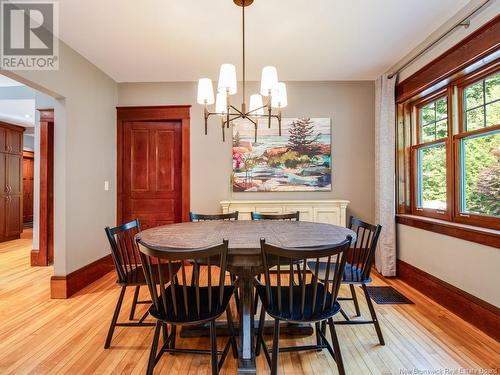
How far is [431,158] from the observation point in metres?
3.06

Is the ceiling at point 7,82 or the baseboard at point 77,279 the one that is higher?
the ceiling at point 7,82

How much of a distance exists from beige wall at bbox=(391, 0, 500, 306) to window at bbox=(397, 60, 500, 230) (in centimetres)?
24

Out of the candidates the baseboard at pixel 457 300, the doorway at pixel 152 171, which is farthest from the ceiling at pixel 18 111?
the baseboard at pixel 457 300

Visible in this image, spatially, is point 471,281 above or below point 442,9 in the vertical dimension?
below

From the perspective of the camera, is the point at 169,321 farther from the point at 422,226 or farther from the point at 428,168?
the point at 428,168

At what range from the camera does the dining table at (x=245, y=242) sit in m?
1.64

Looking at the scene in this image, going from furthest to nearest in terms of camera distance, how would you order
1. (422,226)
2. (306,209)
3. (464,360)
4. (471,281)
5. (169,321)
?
1. (306,209)
2. (422,226)
3. (471,281)
4. (464,360)
5. (169,321)

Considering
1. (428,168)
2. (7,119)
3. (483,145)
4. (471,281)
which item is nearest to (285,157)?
(428,168)

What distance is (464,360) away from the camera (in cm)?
181

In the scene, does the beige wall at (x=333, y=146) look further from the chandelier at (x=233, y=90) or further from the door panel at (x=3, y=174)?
the door panel at (x=3, y=174)

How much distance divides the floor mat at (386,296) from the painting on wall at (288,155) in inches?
56.2

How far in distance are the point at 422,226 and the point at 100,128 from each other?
401 cm

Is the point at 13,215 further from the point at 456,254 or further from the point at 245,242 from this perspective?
the point at 456,254

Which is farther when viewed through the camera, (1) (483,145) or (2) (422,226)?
(2) (422,226)
